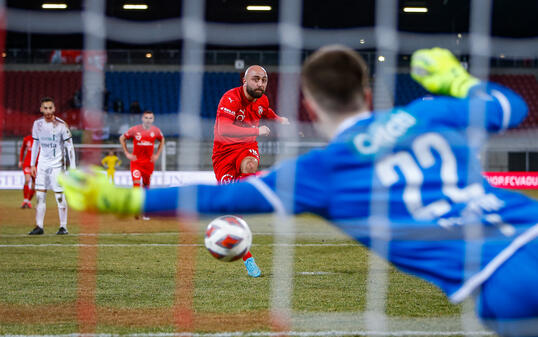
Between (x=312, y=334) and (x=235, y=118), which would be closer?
(x=312, y=334)

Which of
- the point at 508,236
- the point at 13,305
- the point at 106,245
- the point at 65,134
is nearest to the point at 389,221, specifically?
the point at 508,236

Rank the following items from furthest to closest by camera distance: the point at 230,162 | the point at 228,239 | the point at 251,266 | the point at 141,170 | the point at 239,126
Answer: the point at 141,170
the point at 230,162
the point at 239,126
the point at 251,266
the point at 228,239

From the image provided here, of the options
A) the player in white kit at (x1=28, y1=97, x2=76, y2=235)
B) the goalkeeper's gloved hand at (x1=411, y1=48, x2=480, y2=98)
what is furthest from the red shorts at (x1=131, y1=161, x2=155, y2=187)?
the goalkeeper's gloved hand at (x1=411, y1=48, x2=480, y2=98)

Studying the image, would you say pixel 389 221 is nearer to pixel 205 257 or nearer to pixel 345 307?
pixel 345 307

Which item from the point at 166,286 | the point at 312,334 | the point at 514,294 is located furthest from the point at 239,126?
the point at 514,294

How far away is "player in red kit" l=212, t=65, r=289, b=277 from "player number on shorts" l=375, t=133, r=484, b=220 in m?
4.70

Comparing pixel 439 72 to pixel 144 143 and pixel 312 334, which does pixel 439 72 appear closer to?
pixel 312 334

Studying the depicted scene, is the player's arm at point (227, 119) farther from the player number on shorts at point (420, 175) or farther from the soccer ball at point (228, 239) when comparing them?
the player number on shorts at point (420, 175)

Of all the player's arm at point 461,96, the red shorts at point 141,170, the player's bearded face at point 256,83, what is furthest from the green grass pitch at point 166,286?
the red shorts at point 141,170

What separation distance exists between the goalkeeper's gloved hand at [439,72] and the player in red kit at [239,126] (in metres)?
4.30

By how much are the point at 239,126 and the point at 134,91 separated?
12.7 meters

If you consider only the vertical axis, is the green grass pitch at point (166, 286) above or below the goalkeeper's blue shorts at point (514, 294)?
below

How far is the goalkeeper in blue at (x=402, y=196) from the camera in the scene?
2.33 m

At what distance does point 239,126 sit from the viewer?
7.36 meters
